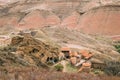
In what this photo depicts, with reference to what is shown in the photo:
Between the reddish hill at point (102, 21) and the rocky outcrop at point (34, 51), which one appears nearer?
the rocky outcrop at point (34, 51)

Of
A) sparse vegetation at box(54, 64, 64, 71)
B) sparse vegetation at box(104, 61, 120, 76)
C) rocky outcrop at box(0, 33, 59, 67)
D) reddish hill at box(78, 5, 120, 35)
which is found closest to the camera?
sparse vegetation at box(104, 61, 120, 76)

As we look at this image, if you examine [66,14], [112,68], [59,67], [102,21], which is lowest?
[66,14]

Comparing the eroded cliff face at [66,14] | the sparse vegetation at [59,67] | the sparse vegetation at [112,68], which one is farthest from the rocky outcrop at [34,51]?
the eroded cliff face at [66,14]

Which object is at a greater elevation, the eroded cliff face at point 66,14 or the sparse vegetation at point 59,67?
the sparse vegetation at point 59,67

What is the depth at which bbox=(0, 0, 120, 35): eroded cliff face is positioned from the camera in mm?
74125

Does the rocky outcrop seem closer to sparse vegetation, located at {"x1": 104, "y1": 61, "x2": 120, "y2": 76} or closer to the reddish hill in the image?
sparse vegetation, located at {"x1": 104, "y1": 61, "x2": 120, "y2": 76}

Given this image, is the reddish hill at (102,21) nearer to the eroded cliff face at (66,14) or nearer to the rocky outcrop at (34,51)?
the eroded cliff face at (66,14)

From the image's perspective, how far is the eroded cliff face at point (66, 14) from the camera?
74125 mm

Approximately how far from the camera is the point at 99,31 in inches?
2835

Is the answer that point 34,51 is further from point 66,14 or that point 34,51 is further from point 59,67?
point 66,14

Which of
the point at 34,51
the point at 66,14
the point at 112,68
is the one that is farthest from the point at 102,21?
the point at 112,68

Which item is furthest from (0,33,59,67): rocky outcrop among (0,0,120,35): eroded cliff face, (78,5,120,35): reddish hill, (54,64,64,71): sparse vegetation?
(78,5,120,35): reddish hill

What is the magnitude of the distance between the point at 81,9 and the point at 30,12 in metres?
10.3

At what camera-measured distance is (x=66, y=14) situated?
280 feet
